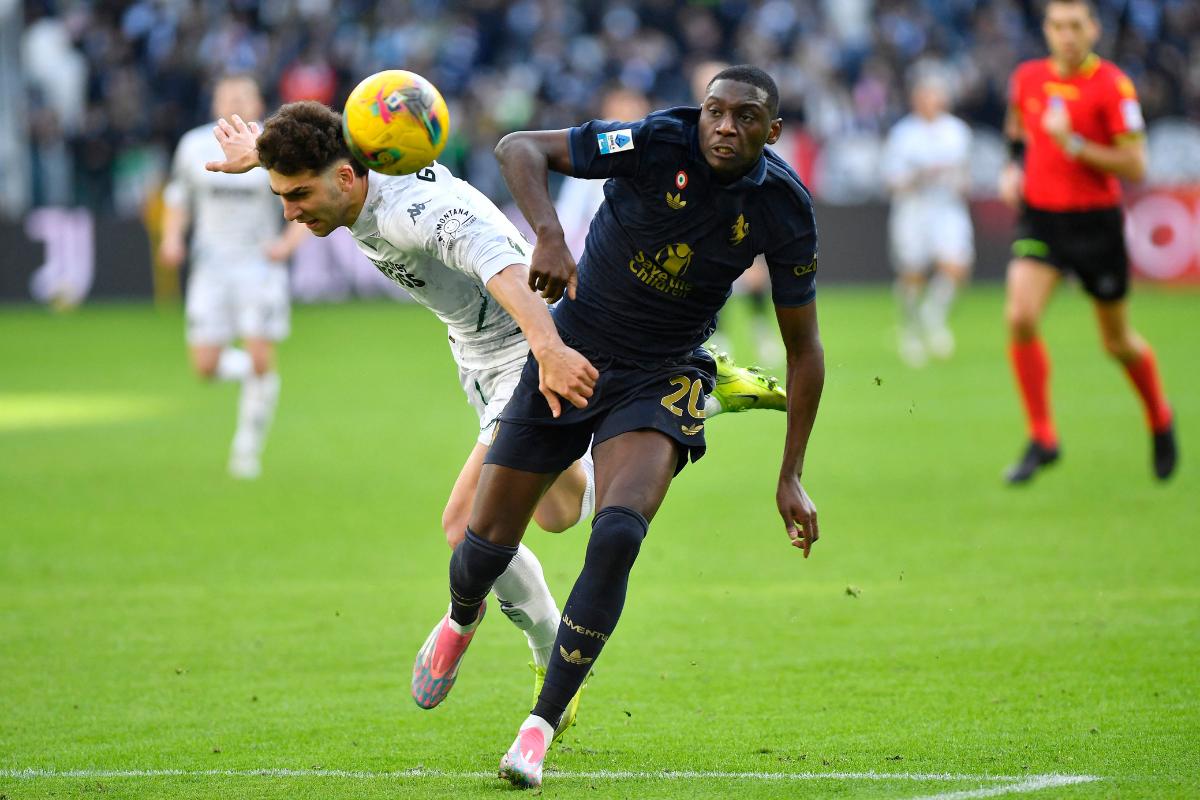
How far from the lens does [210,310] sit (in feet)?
41.4

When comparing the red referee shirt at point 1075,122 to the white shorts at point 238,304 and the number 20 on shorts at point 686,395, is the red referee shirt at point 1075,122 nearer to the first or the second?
the white shorts at point 238,304

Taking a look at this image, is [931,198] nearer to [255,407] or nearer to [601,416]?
[255,407]

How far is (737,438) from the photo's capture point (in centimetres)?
1397

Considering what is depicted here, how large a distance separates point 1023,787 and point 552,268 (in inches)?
79.3

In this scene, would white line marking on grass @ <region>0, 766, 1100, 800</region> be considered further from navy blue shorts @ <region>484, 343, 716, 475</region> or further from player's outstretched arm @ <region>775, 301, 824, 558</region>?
navy blue shorts @ <region>484, 343, 716, 475</region>

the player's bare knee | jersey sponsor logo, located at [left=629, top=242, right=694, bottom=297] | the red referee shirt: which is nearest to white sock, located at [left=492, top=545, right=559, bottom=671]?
the player's bare knee

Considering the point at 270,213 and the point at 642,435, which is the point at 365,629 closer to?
the point at 642,435

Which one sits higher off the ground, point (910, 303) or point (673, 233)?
point (673, 233)

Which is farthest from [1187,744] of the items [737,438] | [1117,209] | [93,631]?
[737,438]

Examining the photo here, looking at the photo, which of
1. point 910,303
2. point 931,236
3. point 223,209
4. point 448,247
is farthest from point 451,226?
point 931,236

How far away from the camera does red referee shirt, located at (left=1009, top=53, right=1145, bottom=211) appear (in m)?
10.8

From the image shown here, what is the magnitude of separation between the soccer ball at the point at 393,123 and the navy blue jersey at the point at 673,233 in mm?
454

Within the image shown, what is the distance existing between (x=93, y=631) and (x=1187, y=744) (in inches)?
180

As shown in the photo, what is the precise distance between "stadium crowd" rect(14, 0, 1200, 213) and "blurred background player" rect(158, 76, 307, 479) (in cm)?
1426
